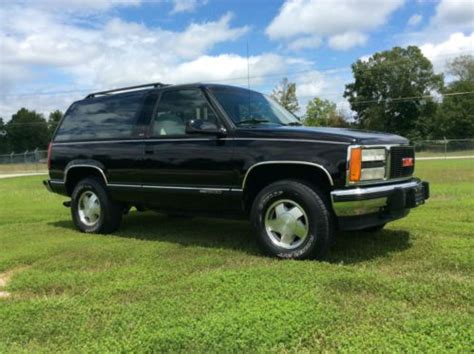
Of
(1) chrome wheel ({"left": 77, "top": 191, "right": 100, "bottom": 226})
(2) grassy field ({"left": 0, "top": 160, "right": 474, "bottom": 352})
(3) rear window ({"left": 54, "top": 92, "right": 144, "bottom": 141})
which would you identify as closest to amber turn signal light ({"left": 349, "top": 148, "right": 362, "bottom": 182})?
(2) grassy field ({"left": 0, "top": 160, "right": 474, "bottom": 352})

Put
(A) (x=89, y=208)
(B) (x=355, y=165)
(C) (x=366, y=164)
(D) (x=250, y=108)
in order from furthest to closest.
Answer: (A) (x=89, y=208)
(D) (x=250, y=108)
(C) (x=366, y=164)
(B) (x=355, y=165)

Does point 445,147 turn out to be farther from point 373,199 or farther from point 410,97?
point 373,199

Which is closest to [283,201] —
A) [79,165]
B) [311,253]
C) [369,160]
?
[311,253]

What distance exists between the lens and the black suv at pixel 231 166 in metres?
5.24

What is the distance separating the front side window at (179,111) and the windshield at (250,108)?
204 millimetres

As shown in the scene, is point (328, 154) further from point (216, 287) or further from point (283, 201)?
point (216, 287)

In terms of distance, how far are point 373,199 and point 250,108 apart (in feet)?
6.82

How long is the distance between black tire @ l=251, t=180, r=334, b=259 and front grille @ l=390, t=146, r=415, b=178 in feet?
2.88

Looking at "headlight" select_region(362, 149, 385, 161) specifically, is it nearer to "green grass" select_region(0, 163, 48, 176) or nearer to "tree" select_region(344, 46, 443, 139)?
"green grass" select_region(0, 163, 48, 176)

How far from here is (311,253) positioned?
5.30 metres

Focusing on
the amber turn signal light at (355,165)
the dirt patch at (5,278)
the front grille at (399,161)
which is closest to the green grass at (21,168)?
the dirt patch at (5,278)

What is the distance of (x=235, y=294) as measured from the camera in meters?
4.30

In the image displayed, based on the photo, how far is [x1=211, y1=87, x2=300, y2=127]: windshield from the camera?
6.19m

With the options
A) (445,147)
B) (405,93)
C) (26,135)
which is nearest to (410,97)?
(405,93)
